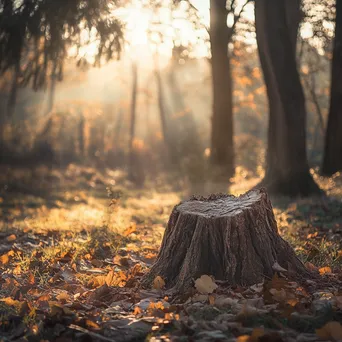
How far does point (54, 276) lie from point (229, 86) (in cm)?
1226

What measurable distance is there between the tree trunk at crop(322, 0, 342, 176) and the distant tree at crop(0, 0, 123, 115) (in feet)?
21.3

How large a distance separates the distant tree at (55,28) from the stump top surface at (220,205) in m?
6.28

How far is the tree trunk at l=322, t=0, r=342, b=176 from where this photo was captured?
550 inches

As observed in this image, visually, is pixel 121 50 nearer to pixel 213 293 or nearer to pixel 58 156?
pixel 213 293

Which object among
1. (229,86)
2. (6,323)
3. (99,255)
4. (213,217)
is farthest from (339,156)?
(6,323)

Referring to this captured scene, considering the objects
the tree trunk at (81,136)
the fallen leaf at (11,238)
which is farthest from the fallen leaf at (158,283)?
the tree trunk at (81,136)

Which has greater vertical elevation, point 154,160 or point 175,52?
point 175,52

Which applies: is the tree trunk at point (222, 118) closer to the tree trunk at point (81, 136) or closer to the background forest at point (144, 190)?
the background forest at point (144, 190)

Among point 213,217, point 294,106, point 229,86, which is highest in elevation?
point 229,86

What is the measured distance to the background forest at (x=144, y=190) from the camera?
3.35 metres

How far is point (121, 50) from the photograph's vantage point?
10438 millimetres

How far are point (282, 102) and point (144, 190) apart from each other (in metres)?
10.0

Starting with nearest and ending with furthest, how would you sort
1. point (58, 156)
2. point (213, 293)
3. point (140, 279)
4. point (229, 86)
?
1. point (213, 293)
2. point (140, 279)
3. point (229, 86)
4. point (58, 156)

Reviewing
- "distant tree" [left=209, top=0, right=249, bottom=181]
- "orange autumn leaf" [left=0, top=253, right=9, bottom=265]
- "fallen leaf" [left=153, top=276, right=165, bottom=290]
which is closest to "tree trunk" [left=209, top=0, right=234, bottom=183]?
"distant tree" [left=209, top=0, right=249, bottom=181]
